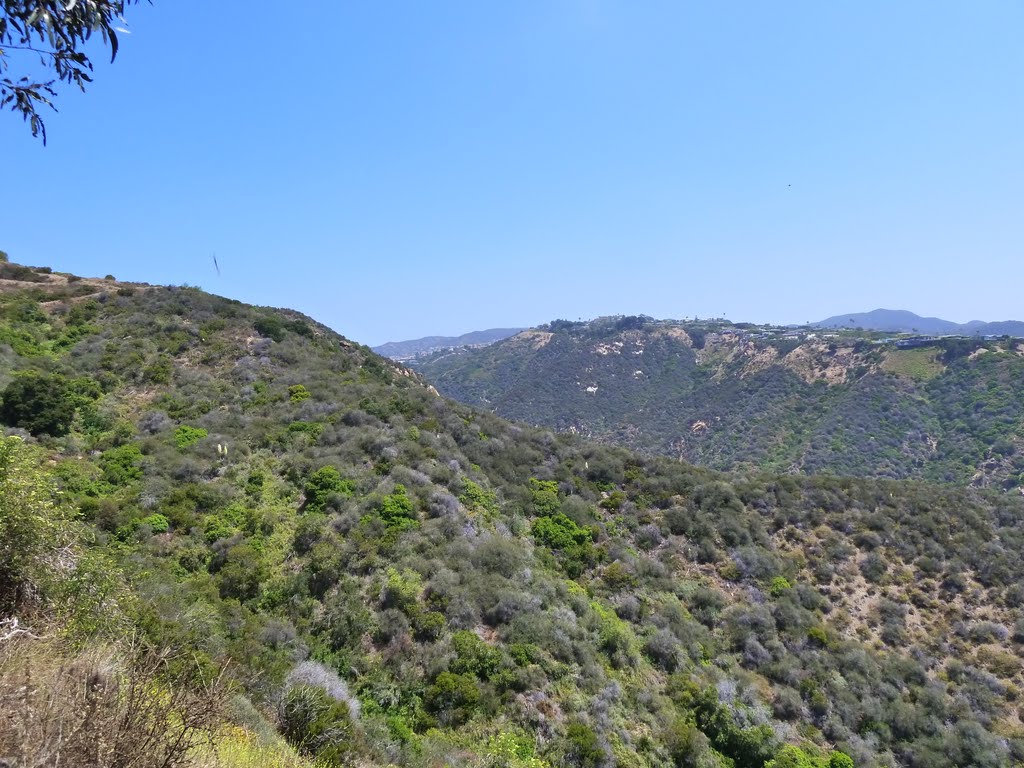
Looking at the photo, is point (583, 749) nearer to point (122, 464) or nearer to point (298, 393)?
point (122, 464)

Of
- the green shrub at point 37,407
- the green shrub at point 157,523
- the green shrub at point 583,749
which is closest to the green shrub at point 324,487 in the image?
the green shrub at point 157,523

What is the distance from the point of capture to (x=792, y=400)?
81125 mm

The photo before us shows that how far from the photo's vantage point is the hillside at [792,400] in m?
59.9

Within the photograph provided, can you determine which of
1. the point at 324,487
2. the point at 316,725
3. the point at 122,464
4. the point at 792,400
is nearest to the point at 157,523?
the point at 122,464

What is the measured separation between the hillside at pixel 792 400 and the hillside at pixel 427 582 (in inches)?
1364

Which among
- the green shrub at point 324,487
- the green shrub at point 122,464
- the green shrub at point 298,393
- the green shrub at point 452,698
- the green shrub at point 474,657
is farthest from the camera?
the green shrub at point 298,393

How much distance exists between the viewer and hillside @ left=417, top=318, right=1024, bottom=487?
59.9 metres

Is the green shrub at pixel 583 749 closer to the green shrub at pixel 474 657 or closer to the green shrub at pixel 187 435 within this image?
the green shrub at pixel 474 657

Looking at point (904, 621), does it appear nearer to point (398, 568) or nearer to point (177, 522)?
point (398, 568)

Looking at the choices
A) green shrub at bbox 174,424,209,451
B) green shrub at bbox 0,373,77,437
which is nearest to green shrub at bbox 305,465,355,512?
green shrub at bbox 174,424,209,451

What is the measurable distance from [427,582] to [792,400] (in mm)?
82222

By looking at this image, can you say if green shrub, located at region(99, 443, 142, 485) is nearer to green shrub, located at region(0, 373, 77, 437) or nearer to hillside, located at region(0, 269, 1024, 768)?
hillside, located at region(0, 269, 1024, 768)

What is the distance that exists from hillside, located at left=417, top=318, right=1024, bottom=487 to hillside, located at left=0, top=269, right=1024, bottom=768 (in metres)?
34.7

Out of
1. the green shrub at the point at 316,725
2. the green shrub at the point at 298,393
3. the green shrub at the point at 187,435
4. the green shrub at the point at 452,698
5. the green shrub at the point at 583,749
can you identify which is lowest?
the green shrub at the point at 583,749
